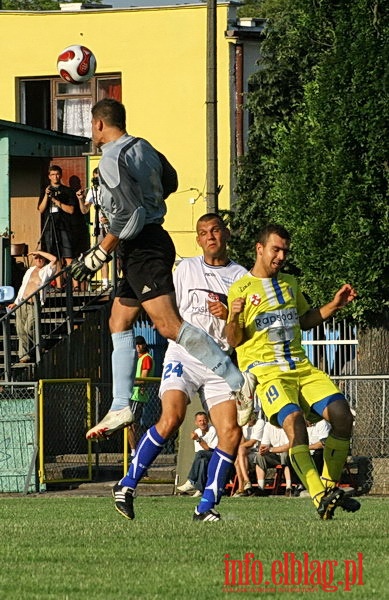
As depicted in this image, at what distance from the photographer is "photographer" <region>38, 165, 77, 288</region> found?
88.2ft

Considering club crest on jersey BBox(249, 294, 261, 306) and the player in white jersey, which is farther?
club crest on jersey BBox(249, 294, 261, 306)

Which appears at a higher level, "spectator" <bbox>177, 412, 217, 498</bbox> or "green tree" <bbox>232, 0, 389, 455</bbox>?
"green tree" <bbox>232, 0, 389, 455</bbox>

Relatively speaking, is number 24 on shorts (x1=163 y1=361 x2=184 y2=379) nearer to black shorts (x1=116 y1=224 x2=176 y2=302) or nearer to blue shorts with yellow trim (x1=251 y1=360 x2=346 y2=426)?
blue shorts with yellow trim (x1=251 y1=360 x2=346 y2=426)

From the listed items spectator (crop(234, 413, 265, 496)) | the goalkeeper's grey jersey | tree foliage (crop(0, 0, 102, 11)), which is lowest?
spectator (crop(234, 413, 265, 496))

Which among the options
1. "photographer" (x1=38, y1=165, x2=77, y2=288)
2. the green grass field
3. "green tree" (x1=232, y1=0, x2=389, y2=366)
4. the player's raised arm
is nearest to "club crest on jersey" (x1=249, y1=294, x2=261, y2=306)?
the player's raised arm

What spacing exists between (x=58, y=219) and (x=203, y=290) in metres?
16.0

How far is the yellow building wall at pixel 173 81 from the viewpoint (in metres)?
37.9

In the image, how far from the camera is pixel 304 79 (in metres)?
30.7

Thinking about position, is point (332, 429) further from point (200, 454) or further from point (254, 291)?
point (200, 454)

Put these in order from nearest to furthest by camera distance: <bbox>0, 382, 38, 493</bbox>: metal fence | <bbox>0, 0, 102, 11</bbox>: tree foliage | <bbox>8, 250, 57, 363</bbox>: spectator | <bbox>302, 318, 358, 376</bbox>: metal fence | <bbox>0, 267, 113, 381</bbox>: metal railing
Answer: <bbox>0, 382, 38, 493</bbox>: metal fence
<bbox>0, 267, 113, 381</bbox>: metal railing
<bbox>8, 250, 57, 363</bbox>: spectator
<bbox>302, 318, 358, 376</bbox>: metal fence
<bbox>0, 0, 102, 11</bbox>: tree foliage

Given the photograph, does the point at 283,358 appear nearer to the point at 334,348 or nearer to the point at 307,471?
the point at 307,471

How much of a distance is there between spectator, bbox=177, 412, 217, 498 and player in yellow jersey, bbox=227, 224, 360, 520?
996 cm

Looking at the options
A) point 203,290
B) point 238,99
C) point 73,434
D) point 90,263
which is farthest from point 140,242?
point 238,99

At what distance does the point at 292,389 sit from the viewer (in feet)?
35.3
